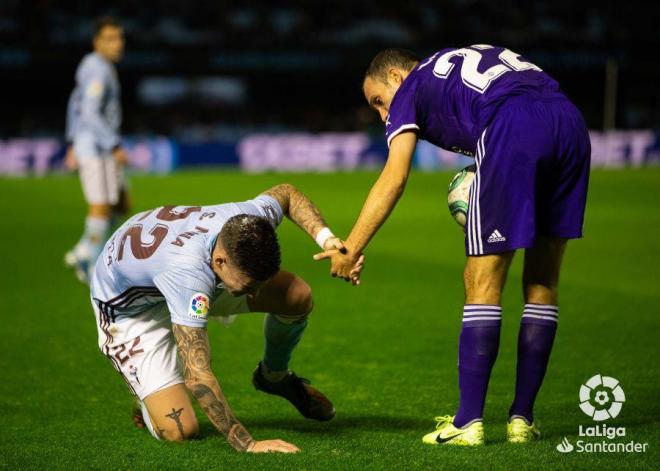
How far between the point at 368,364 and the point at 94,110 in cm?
483

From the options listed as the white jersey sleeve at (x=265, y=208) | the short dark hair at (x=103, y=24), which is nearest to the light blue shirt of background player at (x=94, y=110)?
the short dark hair at (x=103, y=24)

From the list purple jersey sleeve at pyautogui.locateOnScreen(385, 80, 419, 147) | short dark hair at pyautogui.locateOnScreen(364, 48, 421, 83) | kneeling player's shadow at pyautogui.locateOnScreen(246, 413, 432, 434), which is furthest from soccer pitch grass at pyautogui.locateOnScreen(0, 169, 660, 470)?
short dark hair at pyautogui.locateOnScreen(364, 48, 421, 83)

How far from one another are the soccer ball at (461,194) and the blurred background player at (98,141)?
5816mm

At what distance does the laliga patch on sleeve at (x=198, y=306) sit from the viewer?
4500mm

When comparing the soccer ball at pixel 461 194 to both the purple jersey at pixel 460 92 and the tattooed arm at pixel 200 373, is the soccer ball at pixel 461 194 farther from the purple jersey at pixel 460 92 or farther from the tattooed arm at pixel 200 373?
the tattooed arm at pixel 200 373

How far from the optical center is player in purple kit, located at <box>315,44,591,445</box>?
4.70 meters

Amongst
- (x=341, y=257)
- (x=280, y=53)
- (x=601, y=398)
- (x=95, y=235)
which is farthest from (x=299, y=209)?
(x=280, y=53)

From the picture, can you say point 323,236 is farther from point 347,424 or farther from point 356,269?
point 347,424

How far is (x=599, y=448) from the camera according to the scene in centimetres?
474

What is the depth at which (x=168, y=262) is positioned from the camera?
15.3 ft

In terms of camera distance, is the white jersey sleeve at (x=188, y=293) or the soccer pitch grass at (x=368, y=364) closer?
the white jersey sleeve at (x=188, y=293)

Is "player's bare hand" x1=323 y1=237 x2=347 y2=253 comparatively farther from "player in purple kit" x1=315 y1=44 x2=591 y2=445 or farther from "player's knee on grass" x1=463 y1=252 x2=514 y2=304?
"player's knee on grass" x1=463 y1=252 x2=514 y2=304

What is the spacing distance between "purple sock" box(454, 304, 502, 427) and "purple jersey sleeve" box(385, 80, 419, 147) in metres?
0.88

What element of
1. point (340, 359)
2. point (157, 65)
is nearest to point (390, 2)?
point (157, 65)
